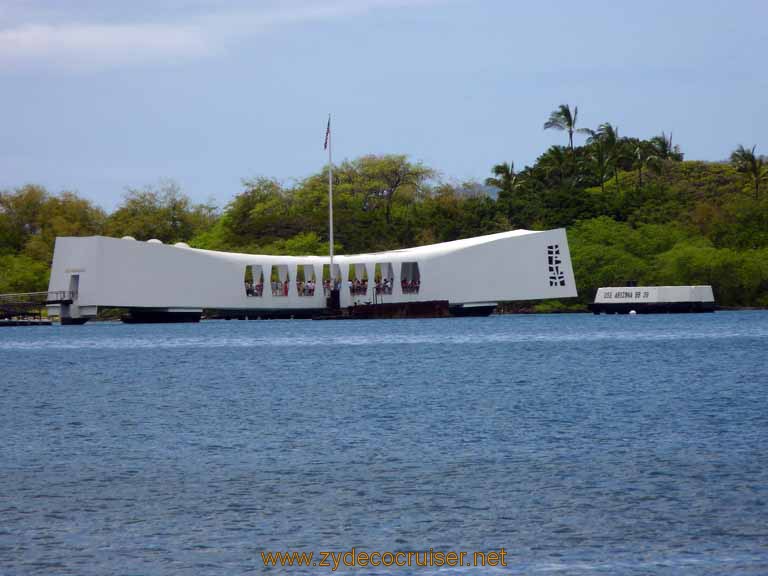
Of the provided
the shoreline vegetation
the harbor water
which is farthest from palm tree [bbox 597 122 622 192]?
the harbor water

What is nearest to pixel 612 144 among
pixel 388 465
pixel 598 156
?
pixel 598 156

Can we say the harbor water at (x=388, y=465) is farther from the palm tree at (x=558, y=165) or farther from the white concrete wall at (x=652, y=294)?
the palm tree at (x=558, y=165)

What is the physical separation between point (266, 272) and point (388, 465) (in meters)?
61.1

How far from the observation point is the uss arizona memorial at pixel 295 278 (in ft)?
242

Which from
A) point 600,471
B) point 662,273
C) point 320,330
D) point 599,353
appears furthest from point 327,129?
point 600,471

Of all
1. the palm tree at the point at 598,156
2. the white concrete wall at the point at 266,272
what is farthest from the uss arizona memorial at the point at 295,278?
the palm tree at the point at 598,156

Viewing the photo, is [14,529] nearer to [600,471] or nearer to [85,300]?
[600,471]

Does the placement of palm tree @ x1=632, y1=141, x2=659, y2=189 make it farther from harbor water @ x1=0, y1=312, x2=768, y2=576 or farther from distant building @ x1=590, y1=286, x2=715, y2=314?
harbor water @ x1=0, y1=312, x2=768, y2=576

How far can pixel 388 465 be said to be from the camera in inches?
768

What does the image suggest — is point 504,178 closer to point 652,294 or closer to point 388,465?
point 652,294

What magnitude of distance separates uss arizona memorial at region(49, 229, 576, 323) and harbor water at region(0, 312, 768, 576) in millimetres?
30317

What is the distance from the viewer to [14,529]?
48.1 feet

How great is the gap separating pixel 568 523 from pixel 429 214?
88481 mm

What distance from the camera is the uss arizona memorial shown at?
7381 cm
